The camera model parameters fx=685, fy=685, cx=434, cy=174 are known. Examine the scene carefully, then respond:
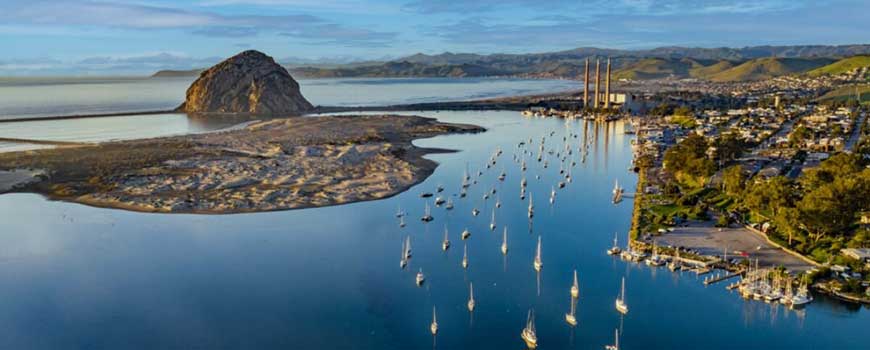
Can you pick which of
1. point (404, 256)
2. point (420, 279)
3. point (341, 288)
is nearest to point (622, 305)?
point (420, 279)

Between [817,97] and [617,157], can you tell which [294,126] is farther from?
[817,97]

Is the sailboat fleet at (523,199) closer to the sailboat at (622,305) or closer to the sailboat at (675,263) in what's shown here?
the sailboat at (622,305)

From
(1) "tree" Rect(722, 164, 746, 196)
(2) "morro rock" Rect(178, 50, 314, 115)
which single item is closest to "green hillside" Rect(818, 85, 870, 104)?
(1) "tree" Rect(722, 164, 746, 196)

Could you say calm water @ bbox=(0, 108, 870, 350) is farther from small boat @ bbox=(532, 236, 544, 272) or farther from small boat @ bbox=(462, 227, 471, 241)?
small boat @ bbox=(462, 227, 471, 241)

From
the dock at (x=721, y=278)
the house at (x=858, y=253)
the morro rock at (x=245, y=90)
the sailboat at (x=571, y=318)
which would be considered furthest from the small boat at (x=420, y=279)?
the morro rock at (x=245, y=90)

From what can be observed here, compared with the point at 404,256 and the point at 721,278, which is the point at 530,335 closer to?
the point at 404,256
